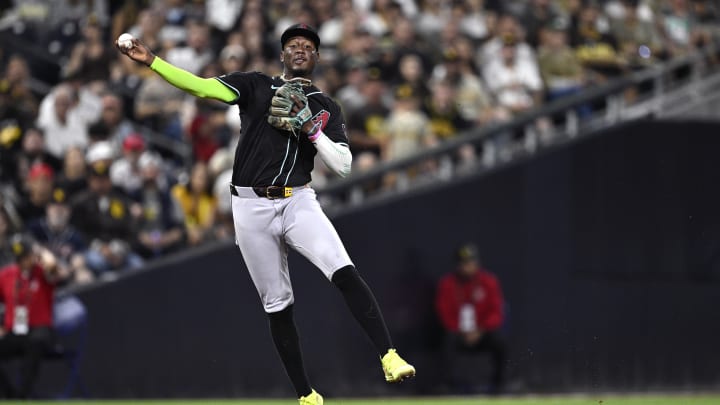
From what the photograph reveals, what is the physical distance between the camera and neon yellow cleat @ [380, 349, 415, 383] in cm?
768

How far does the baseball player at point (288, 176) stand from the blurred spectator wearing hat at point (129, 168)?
18.2 ft

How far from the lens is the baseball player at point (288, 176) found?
7.95 metres

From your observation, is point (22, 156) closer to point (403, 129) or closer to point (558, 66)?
point (403, 129)

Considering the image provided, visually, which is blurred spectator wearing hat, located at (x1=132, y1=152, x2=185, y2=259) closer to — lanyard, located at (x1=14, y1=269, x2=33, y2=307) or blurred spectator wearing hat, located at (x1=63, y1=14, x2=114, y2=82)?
lanyard, located at (x1=14, y1=269, x2=33, y2=307)

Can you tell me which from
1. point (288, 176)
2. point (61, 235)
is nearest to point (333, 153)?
point (288, 176)

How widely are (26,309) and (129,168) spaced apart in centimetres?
210

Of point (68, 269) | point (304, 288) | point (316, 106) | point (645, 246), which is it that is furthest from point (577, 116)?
point (316, 106)

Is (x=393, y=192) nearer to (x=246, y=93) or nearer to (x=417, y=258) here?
(x=417, y=258)

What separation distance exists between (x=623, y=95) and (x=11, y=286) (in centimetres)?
695

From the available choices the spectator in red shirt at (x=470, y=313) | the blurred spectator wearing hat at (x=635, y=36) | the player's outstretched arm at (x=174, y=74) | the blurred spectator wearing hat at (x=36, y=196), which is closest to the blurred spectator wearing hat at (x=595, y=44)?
the blurred spectator wearing hat at (x=635, y=36)

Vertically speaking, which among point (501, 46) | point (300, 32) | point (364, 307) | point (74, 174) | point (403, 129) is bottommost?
point (364, 307)

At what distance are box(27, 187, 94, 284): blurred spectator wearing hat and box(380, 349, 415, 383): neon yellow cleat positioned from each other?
573cm

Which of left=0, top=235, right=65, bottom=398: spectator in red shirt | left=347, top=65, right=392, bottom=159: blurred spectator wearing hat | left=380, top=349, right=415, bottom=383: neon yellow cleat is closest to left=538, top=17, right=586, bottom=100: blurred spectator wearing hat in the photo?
left=347, top=65, right=392, bottom=159: blurred spectator wearing hat

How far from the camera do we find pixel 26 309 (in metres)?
12.2
